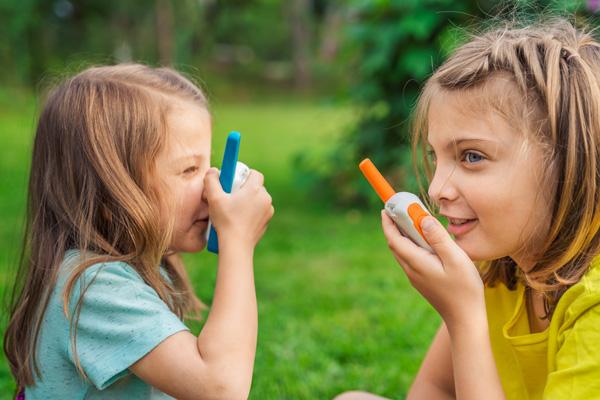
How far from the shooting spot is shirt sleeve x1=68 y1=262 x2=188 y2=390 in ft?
5.85

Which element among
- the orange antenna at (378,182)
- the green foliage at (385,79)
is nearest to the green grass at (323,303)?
the green foliage at (385,79)

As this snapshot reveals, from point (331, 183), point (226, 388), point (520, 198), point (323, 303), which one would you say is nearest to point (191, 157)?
point (226, 388)

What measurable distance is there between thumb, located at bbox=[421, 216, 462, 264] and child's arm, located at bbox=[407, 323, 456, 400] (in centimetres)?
55

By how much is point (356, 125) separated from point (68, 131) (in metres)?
4.86

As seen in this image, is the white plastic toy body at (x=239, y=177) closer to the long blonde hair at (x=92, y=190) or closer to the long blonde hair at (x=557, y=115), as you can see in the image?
the long blonde hair at (x=92, y=190)

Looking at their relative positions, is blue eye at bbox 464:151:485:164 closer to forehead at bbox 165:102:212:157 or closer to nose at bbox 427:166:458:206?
nose at bbox 427:166:458:206

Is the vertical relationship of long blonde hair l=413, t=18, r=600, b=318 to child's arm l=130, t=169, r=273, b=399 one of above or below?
above

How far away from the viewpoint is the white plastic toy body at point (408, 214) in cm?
170

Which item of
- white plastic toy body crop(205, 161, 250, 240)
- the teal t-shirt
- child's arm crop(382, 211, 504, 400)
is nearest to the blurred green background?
white plastic toy body crop(205, 161, 250, 240)

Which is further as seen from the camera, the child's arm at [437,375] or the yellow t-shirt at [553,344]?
the child's arm at [437,375]

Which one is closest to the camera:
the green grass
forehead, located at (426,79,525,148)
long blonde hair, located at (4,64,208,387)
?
forehead, located at (426,79,525,148)

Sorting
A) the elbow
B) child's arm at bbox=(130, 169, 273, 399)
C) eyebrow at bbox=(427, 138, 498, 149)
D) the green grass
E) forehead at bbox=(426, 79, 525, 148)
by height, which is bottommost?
the green grass

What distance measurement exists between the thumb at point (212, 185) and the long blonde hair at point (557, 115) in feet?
1.90

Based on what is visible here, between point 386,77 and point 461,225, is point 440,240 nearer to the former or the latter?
point 461,225
